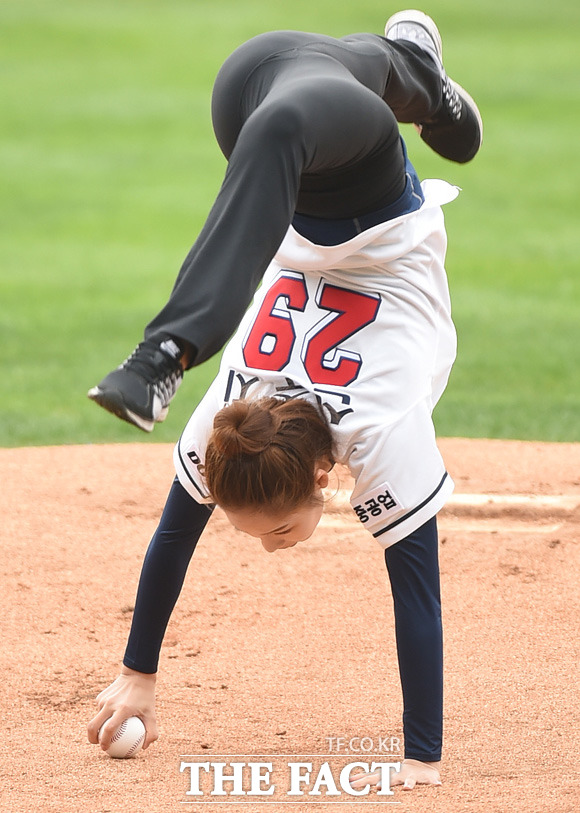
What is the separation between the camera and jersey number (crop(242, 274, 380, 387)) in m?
3.01

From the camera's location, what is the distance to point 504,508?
17.9 ft

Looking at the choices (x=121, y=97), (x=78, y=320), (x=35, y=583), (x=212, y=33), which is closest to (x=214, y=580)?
(x=35, y=583)

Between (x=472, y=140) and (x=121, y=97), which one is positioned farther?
(x=121, y=97)

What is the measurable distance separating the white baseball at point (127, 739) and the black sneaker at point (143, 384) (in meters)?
1.31

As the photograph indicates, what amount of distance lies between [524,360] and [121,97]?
15652 mm

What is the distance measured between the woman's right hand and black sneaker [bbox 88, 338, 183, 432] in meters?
1.30

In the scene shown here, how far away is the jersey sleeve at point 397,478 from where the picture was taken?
9.68ft

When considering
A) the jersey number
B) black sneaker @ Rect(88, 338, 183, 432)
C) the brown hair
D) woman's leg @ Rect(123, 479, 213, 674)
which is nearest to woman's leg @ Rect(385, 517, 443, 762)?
the brown hair

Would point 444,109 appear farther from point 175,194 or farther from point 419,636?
point 175,194

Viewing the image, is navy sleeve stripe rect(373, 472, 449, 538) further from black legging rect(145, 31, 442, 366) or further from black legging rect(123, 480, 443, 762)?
black legging rect(145, 31, 442, 366)

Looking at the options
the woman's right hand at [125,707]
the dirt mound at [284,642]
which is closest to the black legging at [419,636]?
the dirt mound at [284,642]

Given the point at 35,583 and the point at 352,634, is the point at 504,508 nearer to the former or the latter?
the point at 352,634

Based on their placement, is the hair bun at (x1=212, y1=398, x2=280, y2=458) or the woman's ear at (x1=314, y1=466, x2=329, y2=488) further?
the woman's ear at (x1=314, y1=466, x2=329, y2=488)

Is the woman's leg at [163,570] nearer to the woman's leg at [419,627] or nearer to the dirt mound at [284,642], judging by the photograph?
the dirt mound at [284,642]
